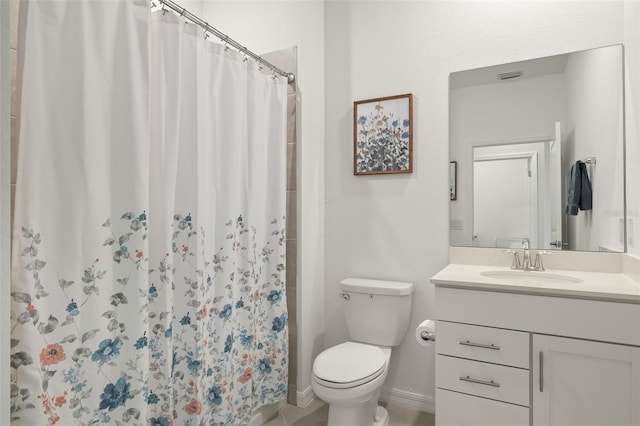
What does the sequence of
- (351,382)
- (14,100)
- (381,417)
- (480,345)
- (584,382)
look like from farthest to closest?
1. (381,417)
2. (351,382)
3. (480,345)
4. (584,382)
5. (14,100)

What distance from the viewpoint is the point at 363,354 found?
2.04 metres

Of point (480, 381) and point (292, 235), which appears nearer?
point (480, 381)

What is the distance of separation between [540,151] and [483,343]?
1078 millimetres

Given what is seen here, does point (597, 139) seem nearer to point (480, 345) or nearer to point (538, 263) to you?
point (538, 263)

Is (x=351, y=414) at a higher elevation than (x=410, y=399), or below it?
higher

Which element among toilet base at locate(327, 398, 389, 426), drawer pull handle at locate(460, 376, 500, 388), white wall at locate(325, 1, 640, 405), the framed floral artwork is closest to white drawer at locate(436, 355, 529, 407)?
drawer pull handle at locate(460, 376, 500, 388)

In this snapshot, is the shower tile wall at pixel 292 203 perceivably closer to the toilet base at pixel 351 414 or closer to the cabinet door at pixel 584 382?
the toilet base at pixel 351 414

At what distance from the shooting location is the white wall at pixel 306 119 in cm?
235

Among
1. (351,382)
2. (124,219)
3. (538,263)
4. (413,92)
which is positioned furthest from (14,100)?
(538,263)

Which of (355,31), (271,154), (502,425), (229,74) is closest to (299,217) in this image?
(271,154)

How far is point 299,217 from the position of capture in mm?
2332

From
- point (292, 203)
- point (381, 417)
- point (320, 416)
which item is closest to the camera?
point (381, 417)

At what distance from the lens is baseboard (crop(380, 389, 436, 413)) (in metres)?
2.27

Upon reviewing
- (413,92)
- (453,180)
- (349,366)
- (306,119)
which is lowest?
(349,366)
